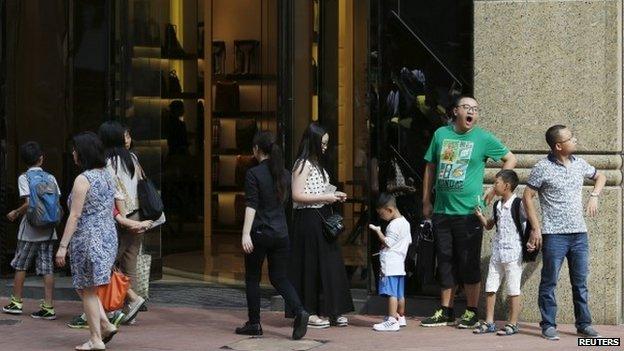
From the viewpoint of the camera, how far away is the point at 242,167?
1638 centimetres

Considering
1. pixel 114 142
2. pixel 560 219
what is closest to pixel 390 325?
pixel 560 219

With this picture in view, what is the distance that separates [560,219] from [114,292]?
12.2 ft

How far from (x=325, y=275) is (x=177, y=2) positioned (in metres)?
4.85

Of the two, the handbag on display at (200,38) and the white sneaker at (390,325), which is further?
the handbag on display at (200,38)

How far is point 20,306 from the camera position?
489 inches

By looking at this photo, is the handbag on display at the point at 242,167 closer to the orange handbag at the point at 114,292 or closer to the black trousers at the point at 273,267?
the black trousers at the point at 273,267

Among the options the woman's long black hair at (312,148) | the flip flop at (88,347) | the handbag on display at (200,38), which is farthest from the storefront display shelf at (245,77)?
the flip flop at (88,347)

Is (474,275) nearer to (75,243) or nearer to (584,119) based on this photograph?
(584,119)

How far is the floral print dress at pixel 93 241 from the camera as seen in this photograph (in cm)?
997

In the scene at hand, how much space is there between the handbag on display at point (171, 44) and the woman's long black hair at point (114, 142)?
341 centimetres

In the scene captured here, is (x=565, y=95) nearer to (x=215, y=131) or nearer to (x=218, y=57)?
(x=218, y=57)

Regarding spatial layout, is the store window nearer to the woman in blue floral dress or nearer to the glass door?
the glass door

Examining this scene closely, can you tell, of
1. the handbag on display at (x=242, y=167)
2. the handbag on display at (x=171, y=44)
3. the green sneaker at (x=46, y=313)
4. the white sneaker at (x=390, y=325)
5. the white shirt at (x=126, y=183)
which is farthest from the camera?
the handbag on display at (x=242, y=167)

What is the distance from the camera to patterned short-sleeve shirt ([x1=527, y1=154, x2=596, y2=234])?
35.1 ft
